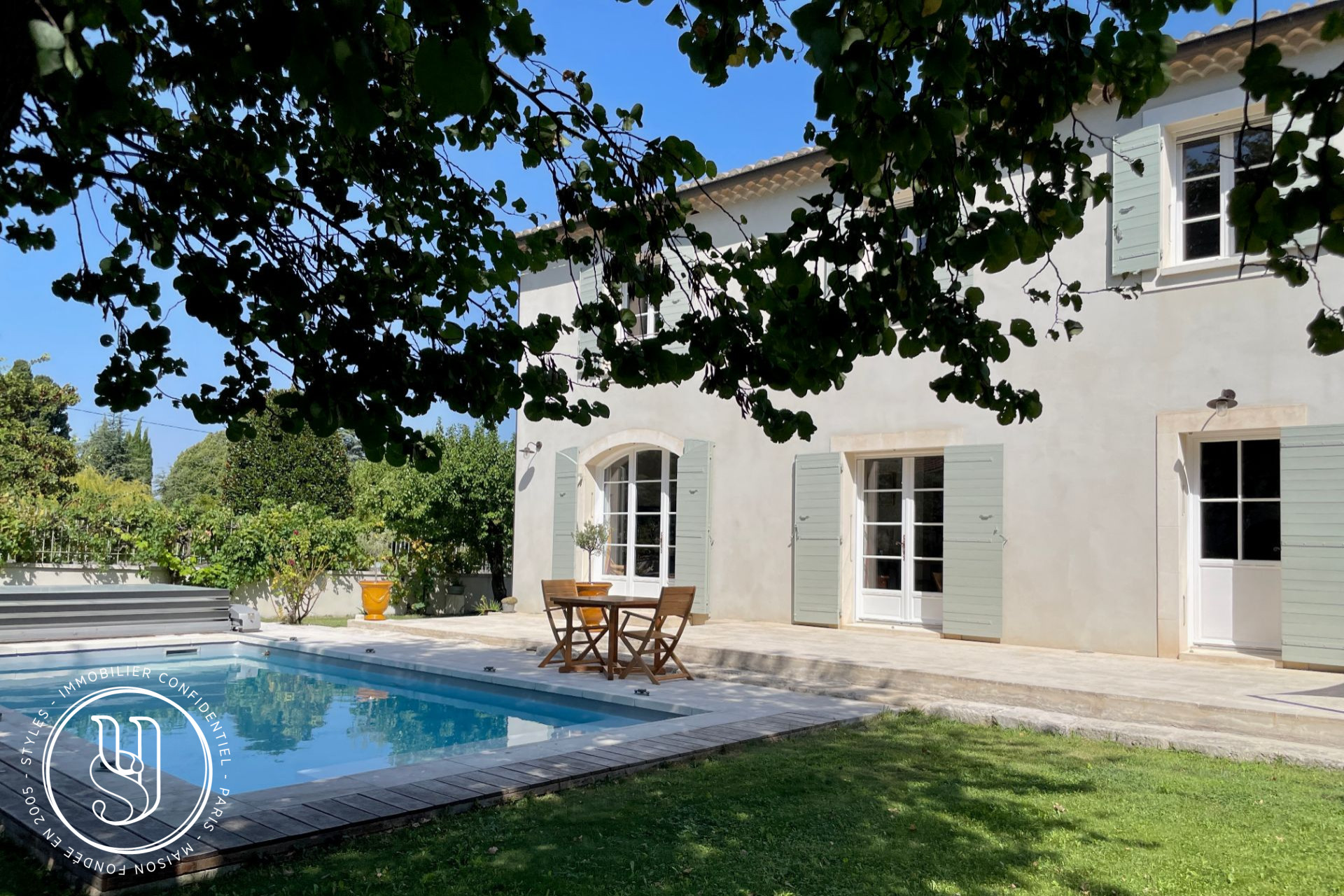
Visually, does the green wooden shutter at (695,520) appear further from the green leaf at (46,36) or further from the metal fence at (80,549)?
the green leaf at (46,36)

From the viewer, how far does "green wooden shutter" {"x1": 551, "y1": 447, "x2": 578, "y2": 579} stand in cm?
1307

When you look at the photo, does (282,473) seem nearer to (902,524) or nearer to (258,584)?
(258,584)

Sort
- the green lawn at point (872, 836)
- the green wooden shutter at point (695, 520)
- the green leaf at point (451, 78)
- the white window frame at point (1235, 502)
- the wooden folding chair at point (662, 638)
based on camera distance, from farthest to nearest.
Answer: the green wooden shutter at point (695, 520) < the white window frame at point (1235, 502) < the wooden folding chair at point (662, 638) < the green lawn at point (872, 836) < the green leaf at point (451, 78)

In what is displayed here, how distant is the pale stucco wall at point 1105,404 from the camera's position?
7.97 meters

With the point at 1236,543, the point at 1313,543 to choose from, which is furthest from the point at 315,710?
the point at 1313,543

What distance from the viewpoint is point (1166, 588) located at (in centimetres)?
829

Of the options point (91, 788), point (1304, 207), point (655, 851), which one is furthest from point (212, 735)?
point (1304, 207)

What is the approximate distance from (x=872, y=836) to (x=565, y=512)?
9.71 meters

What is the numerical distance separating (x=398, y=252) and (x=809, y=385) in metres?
1.45

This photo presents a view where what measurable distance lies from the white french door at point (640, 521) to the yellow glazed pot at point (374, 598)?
306 cm

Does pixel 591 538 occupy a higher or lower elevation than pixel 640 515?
lower

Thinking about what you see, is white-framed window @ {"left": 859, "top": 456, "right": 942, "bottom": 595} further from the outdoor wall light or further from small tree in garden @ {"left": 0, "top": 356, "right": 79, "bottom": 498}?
small tree in garden @ {"left": 0, "top": 356, "right": 79, "bottom": 498}

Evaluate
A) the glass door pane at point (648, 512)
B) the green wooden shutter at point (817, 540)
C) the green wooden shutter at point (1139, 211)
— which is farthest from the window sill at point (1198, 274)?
the glass door pane at point (648, 512)

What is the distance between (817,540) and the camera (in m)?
10.6
